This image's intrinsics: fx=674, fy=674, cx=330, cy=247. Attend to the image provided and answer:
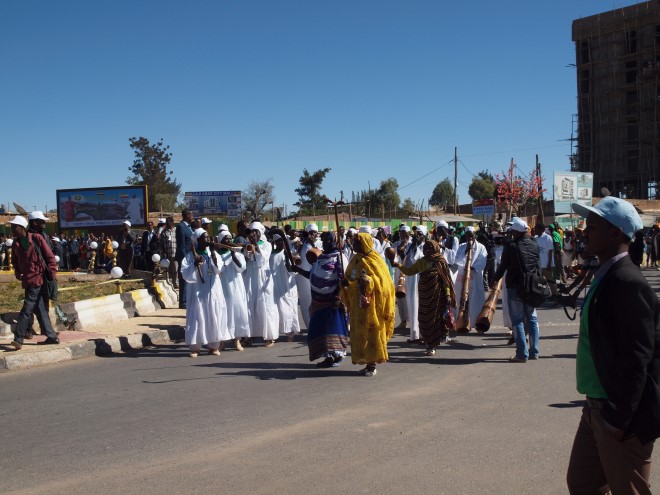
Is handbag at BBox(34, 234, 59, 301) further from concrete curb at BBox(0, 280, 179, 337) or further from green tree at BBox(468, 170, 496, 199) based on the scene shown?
green tree at BBox(468, 170, 496, 199)

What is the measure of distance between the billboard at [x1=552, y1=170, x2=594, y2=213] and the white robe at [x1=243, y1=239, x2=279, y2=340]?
33.5m

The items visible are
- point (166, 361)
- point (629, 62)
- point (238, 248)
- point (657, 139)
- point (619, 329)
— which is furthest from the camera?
point (629, 62)

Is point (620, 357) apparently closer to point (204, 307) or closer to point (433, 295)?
point (433, 295)

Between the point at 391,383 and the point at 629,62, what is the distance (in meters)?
58.7

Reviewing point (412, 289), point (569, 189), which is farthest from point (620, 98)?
point (412, 289)

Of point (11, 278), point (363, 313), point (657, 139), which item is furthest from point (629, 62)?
point (363, 313)

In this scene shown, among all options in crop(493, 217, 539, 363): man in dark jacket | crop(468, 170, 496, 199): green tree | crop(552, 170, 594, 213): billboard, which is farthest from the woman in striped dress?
crop(468, 170, 496, 199): green tree

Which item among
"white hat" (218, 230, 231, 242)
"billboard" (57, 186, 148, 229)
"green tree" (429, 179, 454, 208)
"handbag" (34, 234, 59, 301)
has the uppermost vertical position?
"green tree" (429, 179, 454, 208)

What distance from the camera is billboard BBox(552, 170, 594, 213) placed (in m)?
41.8

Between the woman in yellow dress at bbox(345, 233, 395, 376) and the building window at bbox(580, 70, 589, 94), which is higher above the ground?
the building window at bbox(580, 70, 589, 94)

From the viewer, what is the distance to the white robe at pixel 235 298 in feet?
35.2

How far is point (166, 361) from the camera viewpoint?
995 cm

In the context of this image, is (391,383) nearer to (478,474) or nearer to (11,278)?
(478,474)

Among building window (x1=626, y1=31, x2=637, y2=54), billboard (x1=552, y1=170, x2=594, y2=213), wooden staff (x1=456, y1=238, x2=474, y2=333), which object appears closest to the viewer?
wooden staff (x1=456, y1=238, x2=474, y2=333)
